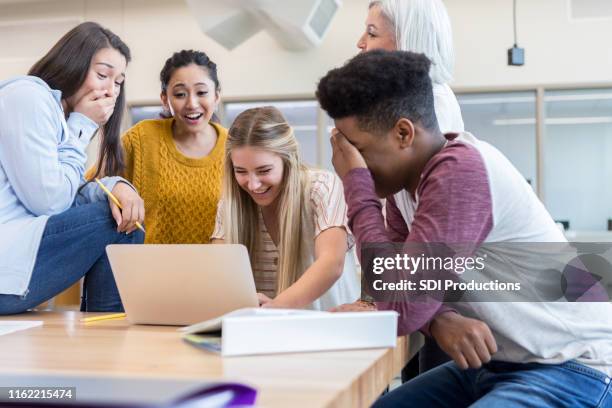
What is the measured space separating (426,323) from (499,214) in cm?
19

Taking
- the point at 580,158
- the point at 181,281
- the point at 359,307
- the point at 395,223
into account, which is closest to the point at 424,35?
the point at 395,223

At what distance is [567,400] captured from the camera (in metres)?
0.90

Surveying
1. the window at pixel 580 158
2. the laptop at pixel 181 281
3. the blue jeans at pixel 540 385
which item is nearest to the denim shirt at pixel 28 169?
the laptop at pixel 181 281

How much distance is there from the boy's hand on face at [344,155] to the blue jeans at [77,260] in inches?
24.5

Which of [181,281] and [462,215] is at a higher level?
[462,215]

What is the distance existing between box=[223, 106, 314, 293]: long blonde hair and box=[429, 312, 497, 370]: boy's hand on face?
28.2 inches

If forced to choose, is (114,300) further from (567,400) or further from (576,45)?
(576,45)

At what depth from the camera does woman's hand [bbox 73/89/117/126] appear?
1714 millimetres

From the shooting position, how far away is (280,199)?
5.67ft

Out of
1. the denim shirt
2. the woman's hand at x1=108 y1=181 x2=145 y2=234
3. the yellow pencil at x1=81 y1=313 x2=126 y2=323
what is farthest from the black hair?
the yellow pencil at x1=81 y1=313 x2=126 y2=323

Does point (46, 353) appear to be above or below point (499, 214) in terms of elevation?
below

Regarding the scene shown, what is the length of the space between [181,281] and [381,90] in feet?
1.46

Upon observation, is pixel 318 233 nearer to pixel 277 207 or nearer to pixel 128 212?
pixel 277 207

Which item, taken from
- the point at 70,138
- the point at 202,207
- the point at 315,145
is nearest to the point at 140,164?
the point at 202,207
